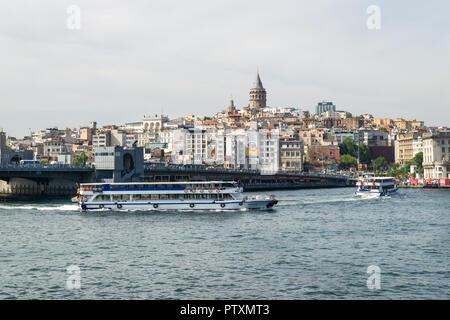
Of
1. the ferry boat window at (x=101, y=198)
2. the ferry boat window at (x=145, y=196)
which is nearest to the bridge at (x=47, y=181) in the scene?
the ferry boat window at (x=101, y=198)

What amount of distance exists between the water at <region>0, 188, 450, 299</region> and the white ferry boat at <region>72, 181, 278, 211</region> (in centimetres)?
212

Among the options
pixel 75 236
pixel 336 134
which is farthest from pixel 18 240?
pixel 336 134

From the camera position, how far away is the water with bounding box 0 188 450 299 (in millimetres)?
22531

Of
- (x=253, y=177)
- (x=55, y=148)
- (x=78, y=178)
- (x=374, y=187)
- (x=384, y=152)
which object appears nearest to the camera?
(x=374, y=187)

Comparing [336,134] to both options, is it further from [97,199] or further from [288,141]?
[97,199]

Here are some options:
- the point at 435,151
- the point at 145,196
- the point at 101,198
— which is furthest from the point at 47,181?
the point at 435,151

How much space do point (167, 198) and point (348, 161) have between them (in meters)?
109

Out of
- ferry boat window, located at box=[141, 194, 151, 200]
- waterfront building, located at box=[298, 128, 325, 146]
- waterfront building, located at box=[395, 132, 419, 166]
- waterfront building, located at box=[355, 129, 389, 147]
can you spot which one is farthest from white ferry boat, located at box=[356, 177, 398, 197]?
waterfront building, located at box=[355, 129, 389, 147]

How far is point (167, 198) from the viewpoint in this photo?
53938 millimetres

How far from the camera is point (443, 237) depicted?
35.8 metres

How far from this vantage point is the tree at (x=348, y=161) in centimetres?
15662

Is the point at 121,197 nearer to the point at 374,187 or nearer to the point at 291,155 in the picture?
the point at 374,187

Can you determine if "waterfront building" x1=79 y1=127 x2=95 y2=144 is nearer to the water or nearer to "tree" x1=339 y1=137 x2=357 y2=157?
"tree" x1=339 y1=137 x2=357 y2=157

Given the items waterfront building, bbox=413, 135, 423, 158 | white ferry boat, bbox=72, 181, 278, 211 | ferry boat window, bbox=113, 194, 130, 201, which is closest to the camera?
white ferry boat, bbox=72, 181, 278, 211
